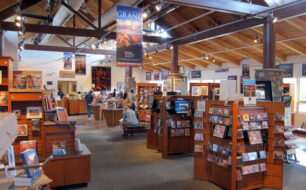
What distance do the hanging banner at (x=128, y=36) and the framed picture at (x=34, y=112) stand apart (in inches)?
103

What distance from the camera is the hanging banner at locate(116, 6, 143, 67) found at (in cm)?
654

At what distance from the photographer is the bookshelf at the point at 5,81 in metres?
4.21

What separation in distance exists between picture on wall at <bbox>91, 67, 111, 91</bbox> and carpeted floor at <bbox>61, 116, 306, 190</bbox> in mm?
14003

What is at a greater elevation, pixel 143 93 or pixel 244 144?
pixel 143 93

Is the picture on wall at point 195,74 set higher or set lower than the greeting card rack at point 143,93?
higher

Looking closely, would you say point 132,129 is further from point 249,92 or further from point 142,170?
point 249,92

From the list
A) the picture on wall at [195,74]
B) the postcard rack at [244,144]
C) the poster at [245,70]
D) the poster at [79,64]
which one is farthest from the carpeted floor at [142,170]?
the picture on wall at [195,74]

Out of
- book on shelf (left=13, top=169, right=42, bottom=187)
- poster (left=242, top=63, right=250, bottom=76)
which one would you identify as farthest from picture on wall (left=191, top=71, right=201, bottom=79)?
book on shelf (left=13, top=169, right=42, bottom=187)

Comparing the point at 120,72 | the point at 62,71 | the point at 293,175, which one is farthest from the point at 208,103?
the point at 120,72

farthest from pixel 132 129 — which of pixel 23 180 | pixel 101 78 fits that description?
pixel 101 78

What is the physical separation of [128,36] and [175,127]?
2800 mm

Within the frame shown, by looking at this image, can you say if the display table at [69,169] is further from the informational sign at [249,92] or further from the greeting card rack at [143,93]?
the greeting card rack at [143,93]

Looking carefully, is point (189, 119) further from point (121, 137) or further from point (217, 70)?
point (217, 70)

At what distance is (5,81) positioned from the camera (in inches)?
173
